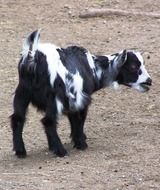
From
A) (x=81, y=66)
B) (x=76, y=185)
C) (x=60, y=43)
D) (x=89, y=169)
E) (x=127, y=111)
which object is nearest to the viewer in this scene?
(x=76, y=185)

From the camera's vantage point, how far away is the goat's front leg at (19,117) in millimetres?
7461

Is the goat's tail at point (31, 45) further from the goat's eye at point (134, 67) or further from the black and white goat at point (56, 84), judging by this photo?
the goat's eye at point (134, 67)

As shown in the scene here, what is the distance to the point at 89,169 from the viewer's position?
704cm

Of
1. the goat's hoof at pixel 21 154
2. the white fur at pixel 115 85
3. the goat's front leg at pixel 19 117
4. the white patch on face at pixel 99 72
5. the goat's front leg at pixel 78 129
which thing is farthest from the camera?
the white fur at pixel 115 85

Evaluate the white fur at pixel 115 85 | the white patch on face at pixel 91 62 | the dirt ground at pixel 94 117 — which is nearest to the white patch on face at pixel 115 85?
the white fur at pixel 115 85

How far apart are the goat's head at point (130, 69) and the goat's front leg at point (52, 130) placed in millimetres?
1023

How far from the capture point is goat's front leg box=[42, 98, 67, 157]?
7.37 meters

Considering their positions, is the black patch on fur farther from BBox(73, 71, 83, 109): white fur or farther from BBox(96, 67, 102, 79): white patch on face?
BBox(73, 71, 83, 109): white fur

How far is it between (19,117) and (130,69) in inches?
52.0

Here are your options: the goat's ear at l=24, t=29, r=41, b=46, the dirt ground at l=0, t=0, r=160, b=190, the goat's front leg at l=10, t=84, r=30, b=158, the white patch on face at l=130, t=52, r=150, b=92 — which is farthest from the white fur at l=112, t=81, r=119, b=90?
the goat's ear at l=24, t=29, r=41, b=46

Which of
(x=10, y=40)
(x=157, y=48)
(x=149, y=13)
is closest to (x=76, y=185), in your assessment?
(x=157, y=48)

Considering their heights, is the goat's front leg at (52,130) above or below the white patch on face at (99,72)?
below

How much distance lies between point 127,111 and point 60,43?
10.4ft

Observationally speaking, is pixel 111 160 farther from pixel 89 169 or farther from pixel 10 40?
pixel 10 40
